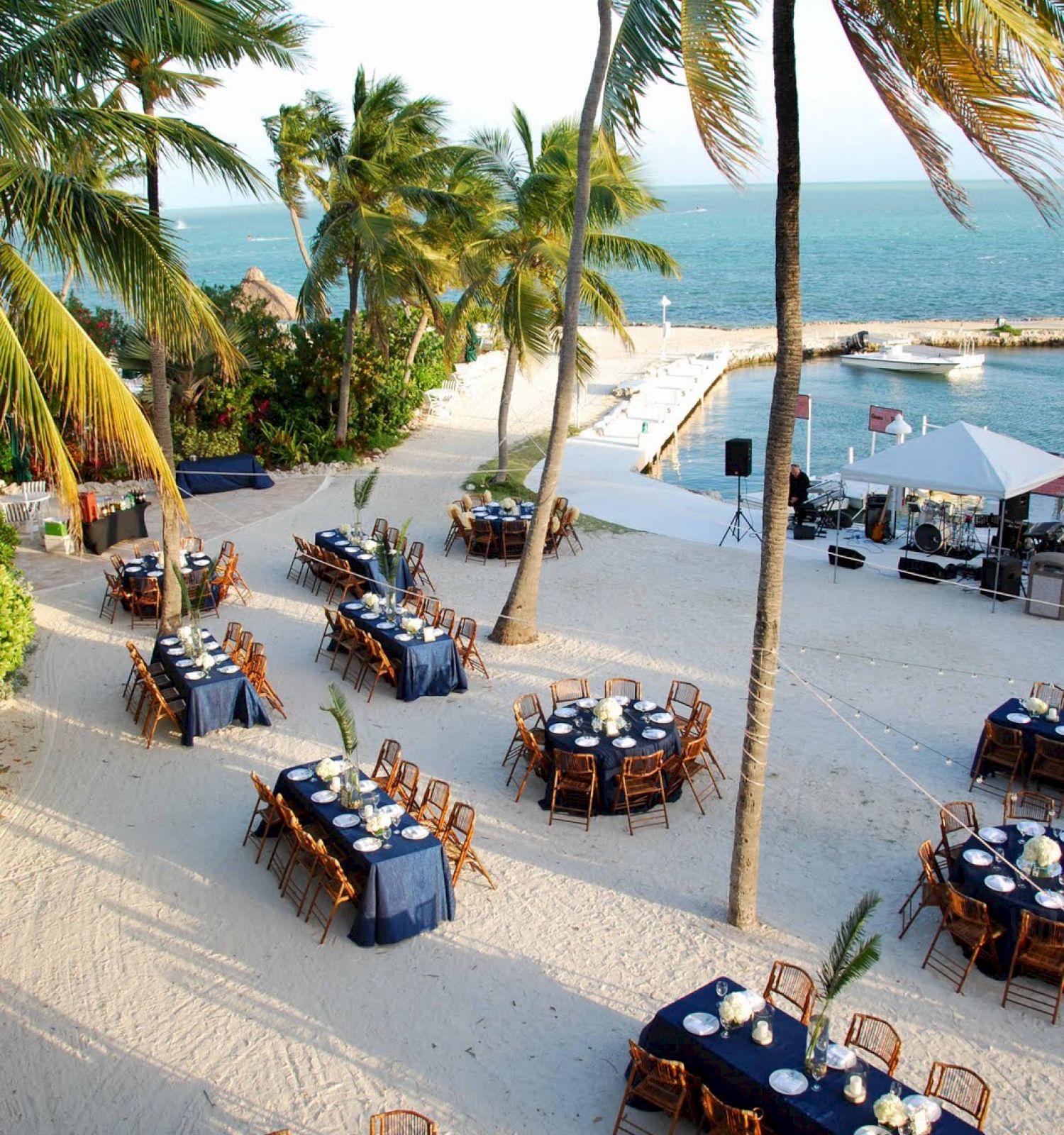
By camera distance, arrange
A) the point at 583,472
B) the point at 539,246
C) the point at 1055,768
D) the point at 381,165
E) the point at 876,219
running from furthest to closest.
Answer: the point at 876,219, the point at 583,472, the point at 381,165, the point at 539,246, the point at 1055,768

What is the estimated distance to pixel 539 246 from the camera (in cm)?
1739

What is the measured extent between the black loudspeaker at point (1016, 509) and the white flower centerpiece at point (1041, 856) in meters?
9.64

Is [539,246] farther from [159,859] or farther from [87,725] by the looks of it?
[159,859]

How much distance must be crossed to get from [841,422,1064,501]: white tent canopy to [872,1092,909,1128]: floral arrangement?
34.5 feet

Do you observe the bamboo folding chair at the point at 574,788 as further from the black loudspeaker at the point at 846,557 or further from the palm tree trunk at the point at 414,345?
the palm tree trunk at the point at 414,345

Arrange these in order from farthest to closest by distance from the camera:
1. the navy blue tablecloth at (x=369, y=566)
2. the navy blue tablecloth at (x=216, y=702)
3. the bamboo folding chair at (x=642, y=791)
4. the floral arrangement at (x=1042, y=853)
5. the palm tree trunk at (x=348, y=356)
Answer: the palm tree trunk at (x=348, y=356) < the navy blue tablecloth at (x=369, y=566) < the navy blue tablecloth at (x=216, y=702) < the bamboo folding chair at (x=642, y=791) < the floral arrangement at (x=1042, y=853)

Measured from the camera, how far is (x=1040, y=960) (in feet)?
24.7

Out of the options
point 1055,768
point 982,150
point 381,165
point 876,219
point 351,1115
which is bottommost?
point 351,1115

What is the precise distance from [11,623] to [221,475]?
395 inches

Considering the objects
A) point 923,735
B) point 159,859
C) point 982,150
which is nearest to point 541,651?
point 923,735

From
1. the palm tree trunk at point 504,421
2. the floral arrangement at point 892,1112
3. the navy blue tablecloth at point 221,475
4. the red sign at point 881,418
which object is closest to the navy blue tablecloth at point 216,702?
the floral arrangement at point 892,1112

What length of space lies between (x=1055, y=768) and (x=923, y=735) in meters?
1.51

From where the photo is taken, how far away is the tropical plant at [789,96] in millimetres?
5258

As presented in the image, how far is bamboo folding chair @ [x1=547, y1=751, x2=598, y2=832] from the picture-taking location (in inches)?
386
